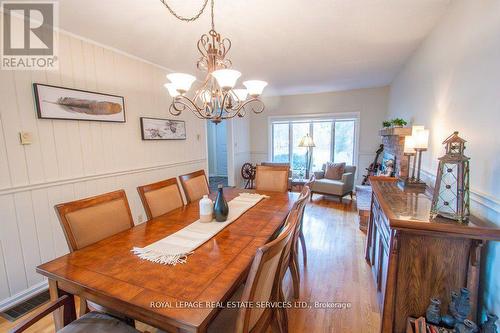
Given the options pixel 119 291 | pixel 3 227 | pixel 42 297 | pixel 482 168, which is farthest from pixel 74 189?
pixel 482 168

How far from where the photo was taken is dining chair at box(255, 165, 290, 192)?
277cm

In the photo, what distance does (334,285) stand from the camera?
208cm

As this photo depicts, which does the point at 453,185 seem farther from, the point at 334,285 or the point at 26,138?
the point at 26,138

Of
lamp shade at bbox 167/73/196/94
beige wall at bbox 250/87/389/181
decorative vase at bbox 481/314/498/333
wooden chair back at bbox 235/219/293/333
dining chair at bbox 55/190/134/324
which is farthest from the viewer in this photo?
beige wall at bbox 250/87/389/181

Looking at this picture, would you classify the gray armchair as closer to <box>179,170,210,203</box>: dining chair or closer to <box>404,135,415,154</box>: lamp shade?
<box>404,135,415,154</box>: lamp shade

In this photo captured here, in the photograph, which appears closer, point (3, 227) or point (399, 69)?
point (3, 227)

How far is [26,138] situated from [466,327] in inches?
128

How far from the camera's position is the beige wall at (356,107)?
16.4ft

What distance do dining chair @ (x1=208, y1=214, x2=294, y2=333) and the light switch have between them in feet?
7.04

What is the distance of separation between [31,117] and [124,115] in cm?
90

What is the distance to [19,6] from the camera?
1781 millimetres

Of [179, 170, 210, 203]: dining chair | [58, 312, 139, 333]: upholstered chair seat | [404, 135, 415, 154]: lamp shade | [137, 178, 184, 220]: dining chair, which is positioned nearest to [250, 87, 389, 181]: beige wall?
[404, 135, 415, 154]: lamp shade

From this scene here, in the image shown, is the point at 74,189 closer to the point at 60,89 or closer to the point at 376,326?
the point at 60,89

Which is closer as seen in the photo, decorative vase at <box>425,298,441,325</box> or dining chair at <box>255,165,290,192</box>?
decorative vase at <box>425,298,441,325</box>
